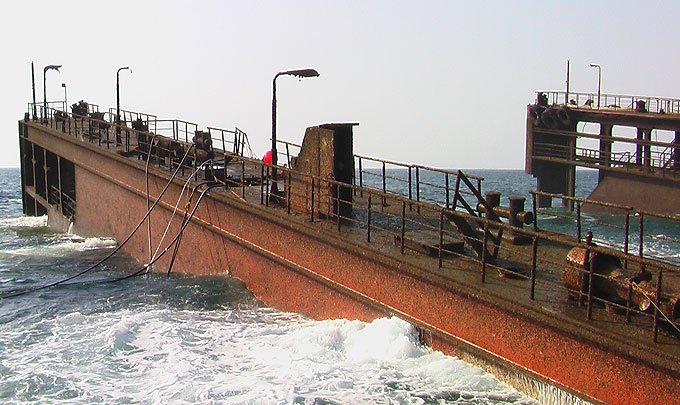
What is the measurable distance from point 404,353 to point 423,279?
100 centimetres

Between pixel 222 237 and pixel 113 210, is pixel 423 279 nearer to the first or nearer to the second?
pixel 222 237

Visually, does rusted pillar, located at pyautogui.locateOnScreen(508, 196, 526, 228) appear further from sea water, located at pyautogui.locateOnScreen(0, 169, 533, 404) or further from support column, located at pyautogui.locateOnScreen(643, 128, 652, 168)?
support column, located at pyautogui.locateOnScreen(643, 128, 652, 168)

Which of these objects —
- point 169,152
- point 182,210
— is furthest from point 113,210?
point 182,210

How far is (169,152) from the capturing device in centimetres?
1806

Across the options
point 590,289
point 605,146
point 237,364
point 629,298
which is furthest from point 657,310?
point 605,146

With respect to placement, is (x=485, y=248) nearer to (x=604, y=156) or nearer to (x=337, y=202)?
(x=337, y=202)

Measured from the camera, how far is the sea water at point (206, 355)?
935cm

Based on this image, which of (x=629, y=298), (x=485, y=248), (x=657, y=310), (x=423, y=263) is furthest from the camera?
(x=423, y=263)

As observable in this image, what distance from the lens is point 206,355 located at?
35.8 ft

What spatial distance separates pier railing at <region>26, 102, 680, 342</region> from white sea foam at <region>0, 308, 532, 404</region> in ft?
3.65

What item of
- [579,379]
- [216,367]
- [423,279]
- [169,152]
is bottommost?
[216,367]

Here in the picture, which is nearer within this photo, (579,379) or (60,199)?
(579,379)

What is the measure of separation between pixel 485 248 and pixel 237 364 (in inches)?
149

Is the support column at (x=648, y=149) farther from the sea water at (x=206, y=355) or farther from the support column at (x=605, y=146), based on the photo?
the sea water at (x=206, y=355)
